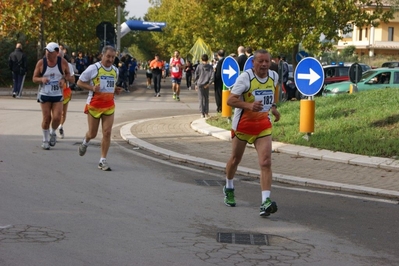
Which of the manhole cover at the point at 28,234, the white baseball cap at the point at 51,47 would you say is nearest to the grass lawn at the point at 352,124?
the white baseball cap at the point at 51,47

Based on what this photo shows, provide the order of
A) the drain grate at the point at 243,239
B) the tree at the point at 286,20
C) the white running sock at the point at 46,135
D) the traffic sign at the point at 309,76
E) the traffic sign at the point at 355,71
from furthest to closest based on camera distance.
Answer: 1. the tree at the point at 286,20
2. the traffic sign at the point at 355,71
3. the traffic sign at the point at 309,76
4. the white running sock at the point at 46,135
5. the drain grate at the point at 243,239

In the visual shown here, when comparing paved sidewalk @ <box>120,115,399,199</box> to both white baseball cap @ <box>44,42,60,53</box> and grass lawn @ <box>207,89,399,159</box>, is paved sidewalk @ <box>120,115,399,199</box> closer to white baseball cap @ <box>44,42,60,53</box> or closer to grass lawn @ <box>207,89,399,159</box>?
grass lawn @ <box>207,89,399,159</box>

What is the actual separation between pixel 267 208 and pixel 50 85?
20.9ft

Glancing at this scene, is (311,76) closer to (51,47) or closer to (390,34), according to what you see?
(51,47)

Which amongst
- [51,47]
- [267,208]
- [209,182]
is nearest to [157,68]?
[51,47]

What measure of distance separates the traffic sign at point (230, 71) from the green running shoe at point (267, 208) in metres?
8.95

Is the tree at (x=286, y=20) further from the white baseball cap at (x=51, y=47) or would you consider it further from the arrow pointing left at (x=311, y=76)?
the white baseball cap at (x=51, y=47)

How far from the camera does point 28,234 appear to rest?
7.44m

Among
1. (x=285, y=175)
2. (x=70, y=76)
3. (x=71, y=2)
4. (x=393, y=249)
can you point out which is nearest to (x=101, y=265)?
(x=393, y=249)

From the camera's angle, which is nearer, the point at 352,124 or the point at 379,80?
the point at 352,124

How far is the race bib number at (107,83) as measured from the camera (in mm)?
12008

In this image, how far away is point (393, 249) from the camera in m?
7.39

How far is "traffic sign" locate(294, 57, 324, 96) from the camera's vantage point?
14859 mm

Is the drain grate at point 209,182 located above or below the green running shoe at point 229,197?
below
